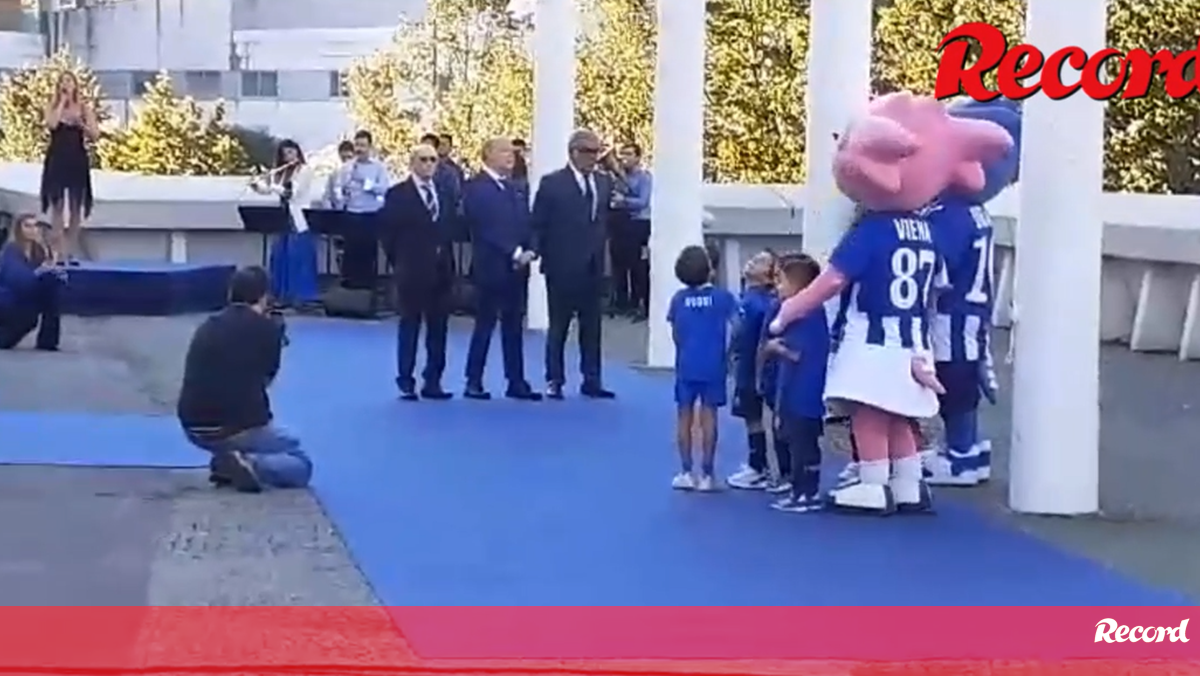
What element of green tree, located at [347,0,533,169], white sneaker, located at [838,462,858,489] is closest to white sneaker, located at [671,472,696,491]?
white sneaker, located at [838,462,858,489]

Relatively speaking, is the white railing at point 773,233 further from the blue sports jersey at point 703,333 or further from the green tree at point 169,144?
the green tree at point 169,144

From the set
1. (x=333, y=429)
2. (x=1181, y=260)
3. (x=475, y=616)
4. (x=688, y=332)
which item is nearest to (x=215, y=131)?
(x=1181, y=260)

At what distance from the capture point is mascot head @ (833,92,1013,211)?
10812 millimetres

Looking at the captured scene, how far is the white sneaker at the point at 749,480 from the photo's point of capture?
1184cm

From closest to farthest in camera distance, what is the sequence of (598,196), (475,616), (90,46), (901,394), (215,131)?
(475,616)
(901,394)
(598,196)
(215,131)
(90,46)

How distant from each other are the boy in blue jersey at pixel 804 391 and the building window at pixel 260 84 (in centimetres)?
5594

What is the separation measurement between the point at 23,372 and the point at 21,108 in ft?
112

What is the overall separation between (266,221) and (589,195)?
31.8ft

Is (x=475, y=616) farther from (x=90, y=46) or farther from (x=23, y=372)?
(x=90, y=46)

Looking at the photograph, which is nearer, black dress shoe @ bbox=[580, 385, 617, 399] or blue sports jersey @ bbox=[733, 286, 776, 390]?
blue sports jersey @ bbox=[733, 286, 776, 390]

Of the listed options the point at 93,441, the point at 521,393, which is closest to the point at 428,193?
the point at 521,393

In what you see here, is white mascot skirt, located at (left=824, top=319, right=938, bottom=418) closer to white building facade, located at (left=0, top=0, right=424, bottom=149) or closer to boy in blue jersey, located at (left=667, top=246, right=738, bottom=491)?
boy in blue jersey, located at (left=667, top=246, right=738, bottom=491)

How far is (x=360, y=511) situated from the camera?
35.9 ft

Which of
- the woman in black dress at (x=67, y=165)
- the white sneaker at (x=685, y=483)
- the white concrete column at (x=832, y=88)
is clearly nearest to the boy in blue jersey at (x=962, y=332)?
the white sneaker at (x=685, y=483)
